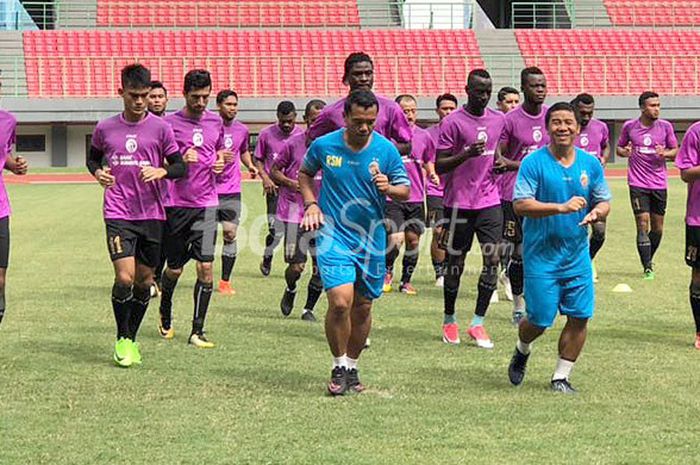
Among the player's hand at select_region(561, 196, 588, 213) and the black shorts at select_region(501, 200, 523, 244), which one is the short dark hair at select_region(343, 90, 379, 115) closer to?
the player's hand at select_region(561, 196, 588, 213)

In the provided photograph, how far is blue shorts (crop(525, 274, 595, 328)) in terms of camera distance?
7.30 meters

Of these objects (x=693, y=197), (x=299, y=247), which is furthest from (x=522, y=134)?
(x=299, y=247)

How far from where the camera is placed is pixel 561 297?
7363 mm

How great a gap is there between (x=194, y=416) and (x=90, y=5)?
1866 inches

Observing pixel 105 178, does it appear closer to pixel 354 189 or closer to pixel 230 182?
pixel 354 189

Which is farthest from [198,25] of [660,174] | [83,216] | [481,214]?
[481,214]

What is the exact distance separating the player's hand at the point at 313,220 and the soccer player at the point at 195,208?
2265mm

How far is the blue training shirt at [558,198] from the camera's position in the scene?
23.9 feet

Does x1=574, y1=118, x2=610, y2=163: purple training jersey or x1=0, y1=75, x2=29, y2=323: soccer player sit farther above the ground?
x1=574, y1=118, x2=610, y2=163: purple training jersey

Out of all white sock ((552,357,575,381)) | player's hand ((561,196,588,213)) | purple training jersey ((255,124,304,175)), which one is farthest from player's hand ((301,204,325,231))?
purple training jersey ((255,124,304,175))

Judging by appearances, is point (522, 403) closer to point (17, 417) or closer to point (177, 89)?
point (17, 417)

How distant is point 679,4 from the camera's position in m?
54.5

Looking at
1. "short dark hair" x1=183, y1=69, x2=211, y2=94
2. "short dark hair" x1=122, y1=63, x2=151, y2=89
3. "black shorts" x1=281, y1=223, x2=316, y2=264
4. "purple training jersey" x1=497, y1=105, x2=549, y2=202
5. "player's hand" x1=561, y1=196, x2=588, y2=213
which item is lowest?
"black shorts" x1=281, y1=223, x2=316, y2=264

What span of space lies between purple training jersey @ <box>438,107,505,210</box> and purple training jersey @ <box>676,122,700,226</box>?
1.65 metres
